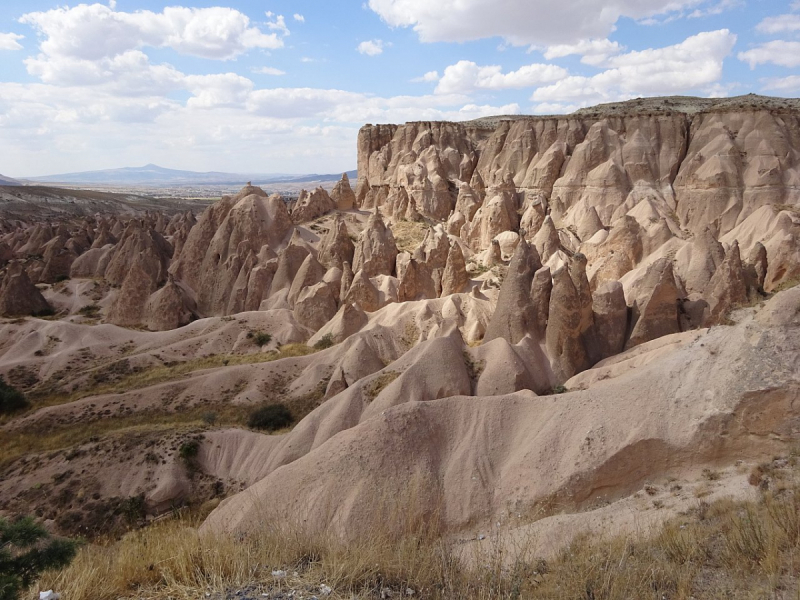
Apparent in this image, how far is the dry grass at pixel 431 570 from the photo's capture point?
14.9 feet

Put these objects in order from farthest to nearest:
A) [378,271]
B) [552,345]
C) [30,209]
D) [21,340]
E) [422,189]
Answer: [30,209]
[422,189]
[378,271]
[21,340]
[552,345]

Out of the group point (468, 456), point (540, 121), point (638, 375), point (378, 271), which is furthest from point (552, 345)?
point (540, 121)

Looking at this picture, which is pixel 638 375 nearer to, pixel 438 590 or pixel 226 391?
pixel 438 590

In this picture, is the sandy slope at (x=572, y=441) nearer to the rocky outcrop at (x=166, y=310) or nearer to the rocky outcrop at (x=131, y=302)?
the rocky outcrop at (x=166, y=310)

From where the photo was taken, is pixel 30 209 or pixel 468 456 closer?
pixel 468 456

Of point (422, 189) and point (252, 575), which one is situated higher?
point (422, 189)

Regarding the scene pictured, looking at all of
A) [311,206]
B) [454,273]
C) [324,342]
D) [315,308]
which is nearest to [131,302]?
[315,308]

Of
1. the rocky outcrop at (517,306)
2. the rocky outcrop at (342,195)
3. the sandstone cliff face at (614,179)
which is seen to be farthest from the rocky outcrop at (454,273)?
the rocky outcrop at (342,195)

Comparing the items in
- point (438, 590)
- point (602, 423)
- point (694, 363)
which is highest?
point (438, 590)

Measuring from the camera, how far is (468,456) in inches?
490

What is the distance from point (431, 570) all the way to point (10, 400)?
73.5 feet

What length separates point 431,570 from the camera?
15.9 ft

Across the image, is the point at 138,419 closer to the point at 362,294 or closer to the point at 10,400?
the point at 10,400

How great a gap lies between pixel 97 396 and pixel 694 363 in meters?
21.1
